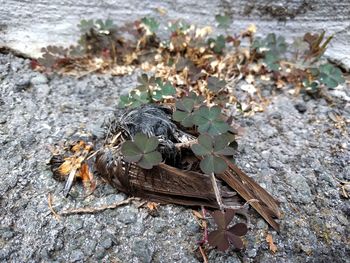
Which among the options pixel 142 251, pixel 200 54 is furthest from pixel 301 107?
pixel 142 251

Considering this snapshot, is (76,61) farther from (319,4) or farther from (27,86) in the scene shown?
(319,4)

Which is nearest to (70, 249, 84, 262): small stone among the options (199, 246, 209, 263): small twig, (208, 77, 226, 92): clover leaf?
(199, 246, 209, 263): small twig

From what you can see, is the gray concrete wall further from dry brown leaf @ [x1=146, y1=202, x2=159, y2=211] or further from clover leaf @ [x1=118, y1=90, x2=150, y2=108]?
dry brown leaf @ [x1=146, y1=202, x2=159, y2=211]

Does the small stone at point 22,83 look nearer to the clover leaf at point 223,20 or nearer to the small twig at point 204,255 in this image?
the clover leaf at point 223,20

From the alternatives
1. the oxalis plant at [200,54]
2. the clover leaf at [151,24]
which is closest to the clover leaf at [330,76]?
the oxalis plant at [200,54]

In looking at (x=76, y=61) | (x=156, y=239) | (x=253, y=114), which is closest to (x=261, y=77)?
(x=253, y=114)

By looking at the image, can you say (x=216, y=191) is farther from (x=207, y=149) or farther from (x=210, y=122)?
(x=210, y=122)
